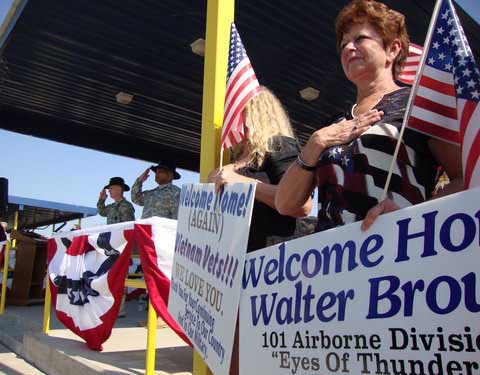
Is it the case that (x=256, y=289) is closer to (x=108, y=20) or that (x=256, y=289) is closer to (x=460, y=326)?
(x=460, y=326)

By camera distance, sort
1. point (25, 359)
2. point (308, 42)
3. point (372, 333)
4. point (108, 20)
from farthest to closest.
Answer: point (308, 42) < point (108, 20) < point (25, 359) < point (372, 333)

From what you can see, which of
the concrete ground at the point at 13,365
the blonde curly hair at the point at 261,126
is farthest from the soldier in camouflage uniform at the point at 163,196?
the blonde curly hair at the point at 261,126

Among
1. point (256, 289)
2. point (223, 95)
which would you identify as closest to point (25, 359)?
point (223, 95)

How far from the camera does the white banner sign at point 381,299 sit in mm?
928

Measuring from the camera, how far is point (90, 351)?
354 cm

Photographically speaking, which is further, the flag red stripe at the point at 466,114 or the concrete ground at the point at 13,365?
the concrete ground at the point at 13,365

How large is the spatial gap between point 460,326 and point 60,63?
6.00 metres

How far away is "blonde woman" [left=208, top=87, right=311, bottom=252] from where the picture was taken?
1882mm

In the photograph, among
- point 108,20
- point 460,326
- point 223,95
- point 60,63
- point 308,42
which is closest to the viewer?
point 460,326

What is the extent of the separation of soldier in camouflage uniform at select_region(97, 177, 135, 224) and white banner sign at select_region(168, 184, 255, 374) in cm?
362

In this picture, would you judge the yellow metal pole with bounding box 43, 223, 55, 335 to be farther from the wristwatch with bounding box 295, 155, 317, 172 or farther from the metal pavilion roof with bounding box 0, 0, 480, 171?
the wristwatch with bounding box 295, 155, 317, 172

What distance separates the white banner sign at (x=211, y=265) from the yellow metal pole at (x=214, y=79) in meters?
0.29

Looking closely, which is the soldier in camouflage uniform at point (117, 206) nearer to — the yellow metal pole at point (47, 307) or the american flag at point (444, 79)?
the yellow metal pole at point (47, 307)

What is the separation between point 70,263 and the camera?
3.92 m
